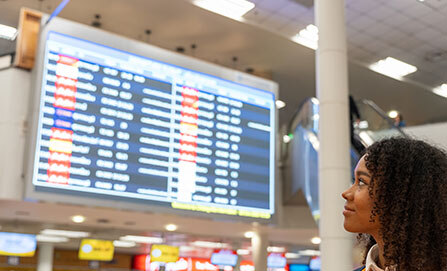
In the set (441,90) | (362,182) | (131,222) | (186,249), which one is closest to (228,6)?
(131,222)

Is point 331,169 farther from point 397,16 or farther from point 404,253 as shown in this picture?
point 397,16

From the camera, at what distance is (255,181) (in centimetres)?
1041

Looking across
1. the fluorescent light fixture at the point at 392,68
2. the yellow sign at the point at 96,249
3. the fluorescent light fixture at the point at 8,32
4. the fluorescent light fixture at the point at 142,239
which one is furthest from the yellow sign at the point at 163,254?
the fluorescent light fixture at the point at 392,68

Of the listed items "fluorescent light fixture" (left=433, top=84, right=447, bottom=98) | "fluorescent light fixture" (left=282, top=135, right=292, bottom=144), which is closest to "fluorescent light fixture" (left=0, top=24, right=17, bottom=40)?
"fluorescent light fixture" (left=282, top=135, right=292, bottom=144)

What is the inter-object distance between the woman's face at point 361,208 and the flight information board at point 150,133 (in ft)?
23.8

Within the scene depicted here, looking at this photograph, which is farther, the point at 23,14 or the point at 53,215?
the point at 53,215

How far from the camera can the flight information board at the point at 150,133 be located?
8367mm

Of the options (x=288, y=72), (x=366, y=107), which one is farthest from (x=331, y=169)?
(x=288, y=72)

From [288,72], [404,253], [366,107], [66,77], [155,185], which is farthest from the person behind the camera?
[288,72]

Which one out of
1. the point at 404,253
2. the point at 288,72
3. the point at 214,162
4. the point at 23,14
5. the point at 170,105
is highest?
the point at 288,72

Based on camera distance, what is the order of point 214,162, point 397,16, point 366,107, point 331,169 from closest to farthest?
point 331,169, point 214,162, point 366,107, point 397,16

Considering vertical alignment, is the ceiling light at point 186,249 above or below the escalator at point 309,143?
below

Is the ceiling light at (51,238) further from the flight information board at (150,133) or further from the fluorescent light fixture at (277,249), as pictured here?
the flight information board at (150,133)

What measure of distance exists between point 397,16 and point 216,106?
485cm
